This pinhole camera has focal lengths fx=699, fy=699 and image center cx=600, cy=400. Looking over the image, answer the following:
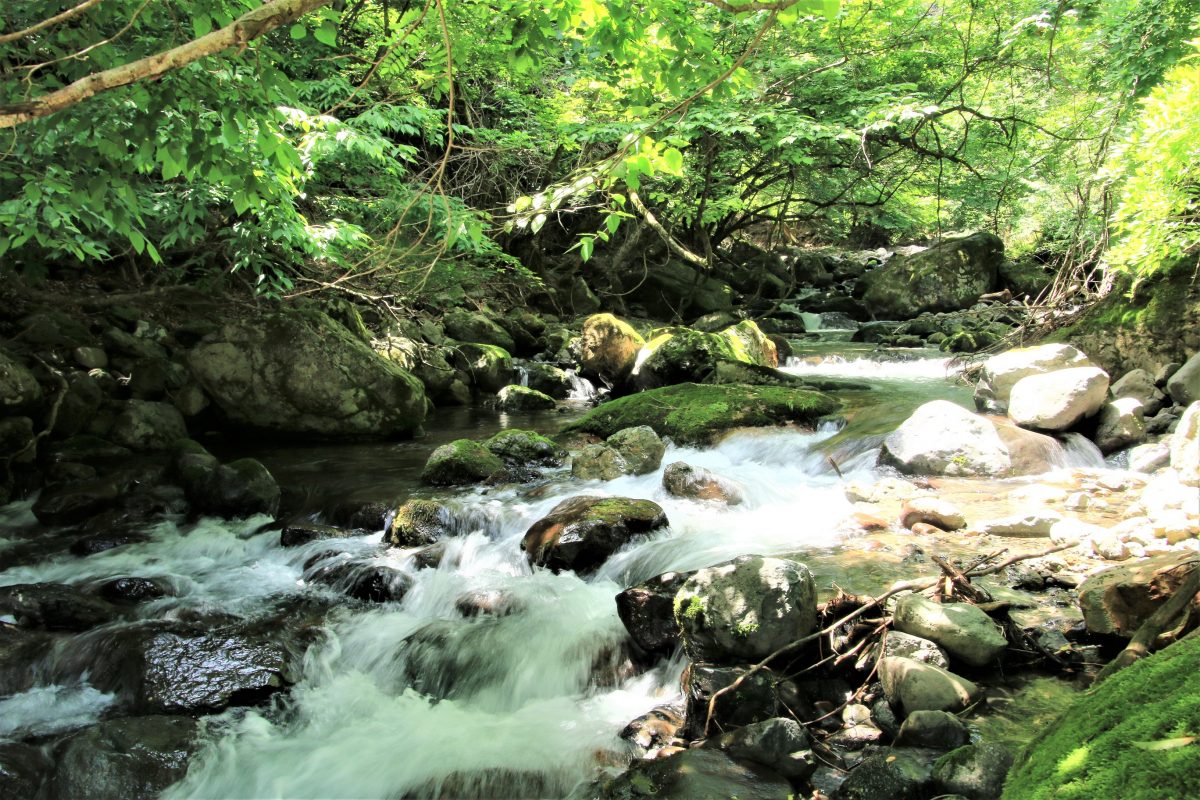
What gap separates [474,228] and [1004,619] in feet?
20.5

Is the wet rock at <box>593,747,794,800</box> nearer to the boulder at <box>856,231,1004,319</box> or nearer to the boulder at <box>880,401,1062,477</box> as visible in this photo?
the boulder at <box>880,401,1062,477</box>

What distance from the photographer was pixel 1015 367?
8102mm

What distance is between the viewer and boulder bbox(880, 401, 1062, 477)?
6.62 metres

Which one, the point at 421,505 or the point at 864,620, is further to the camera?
the point at 421,505

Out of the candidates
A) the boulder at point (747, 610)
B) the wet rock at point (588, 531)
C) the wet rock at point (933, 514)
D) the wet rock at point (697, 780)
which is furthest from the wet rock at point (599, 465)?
the wet rock at point (697, 780)

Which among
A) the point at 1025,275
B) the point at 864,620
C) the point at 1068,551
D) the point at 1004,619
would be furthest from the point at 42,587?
the point at 1025,275

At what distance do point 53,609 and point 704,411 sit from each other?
22.1 feet

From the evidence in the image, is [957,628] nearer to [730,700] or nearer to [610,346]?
[730,700]

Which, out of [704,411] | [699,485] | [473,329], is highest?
[473,329]

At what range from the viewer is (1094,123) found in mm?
8312

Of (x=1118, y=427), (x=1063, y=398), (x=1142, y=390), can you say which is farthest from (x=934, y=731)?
(x=1142, y=390)

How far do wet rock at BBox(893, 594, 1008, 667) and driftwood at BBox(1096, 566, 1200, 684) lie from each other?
0.62 m

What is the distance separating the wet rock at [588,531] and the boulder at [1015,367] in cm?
483

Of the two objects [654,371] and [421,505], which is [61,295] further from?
[654,371]
